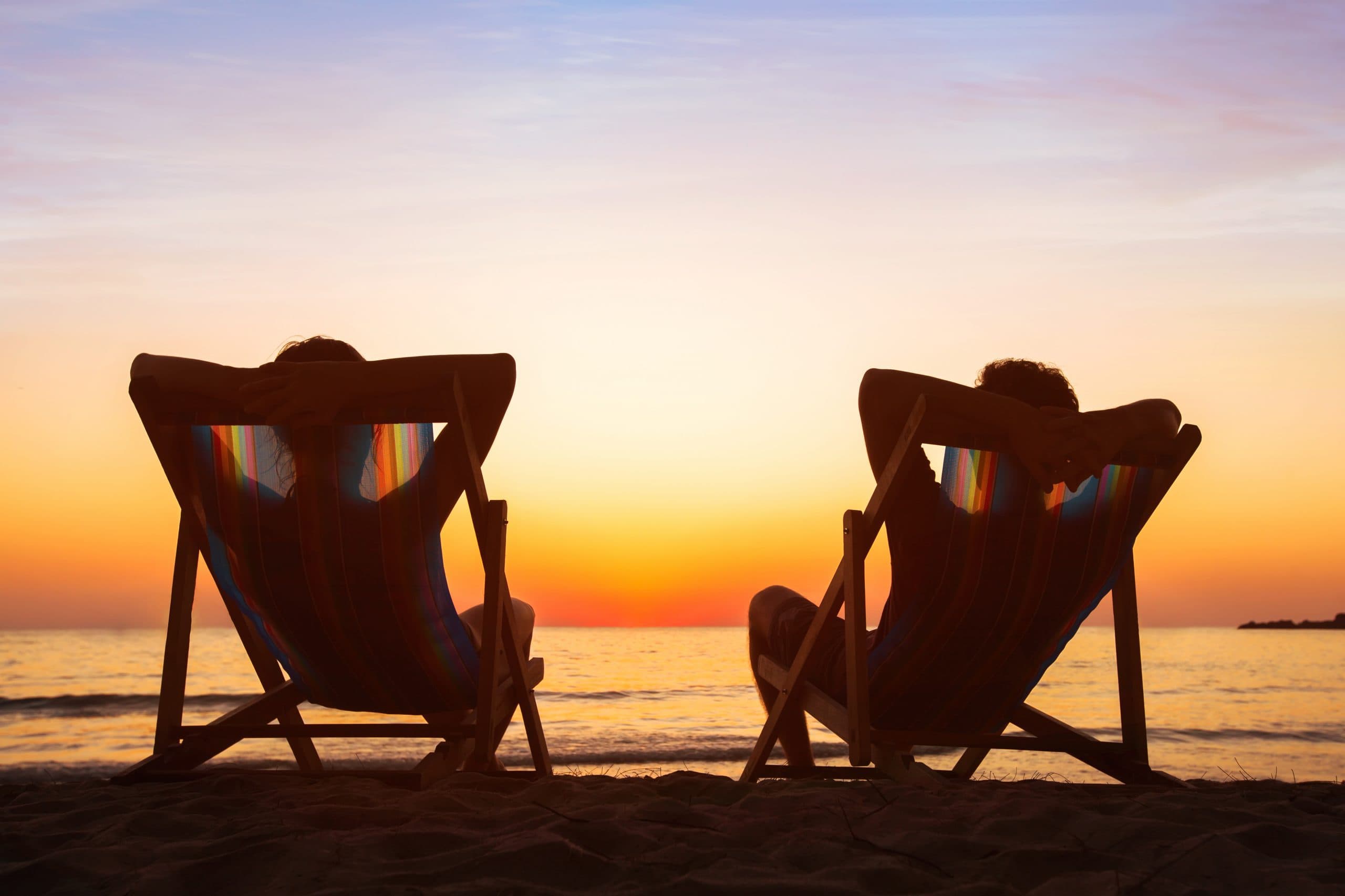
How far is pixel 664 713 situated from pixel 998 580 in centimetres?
672

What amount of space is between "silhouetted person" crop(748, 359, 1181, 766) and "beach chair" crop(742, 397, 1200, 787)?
4 cm

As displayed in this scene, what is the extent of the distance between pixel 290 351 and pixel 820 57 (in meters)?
6.72

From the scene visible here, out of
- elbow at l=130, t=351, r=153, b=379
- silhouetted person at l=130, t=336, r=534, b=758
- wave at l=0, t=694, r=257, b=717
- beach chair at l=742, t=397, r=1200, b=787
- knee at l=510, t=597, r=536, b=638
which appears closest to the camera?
silhouetted person at l=130, t=336, r=534, b=758

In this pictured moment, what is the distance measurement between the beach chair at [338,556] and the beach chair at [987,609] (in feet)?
3.00

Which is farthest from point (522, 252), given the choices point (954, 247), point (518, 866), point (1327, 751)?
point (1327, 751)

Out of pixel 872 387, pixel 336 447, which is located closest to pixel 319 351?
pixel 336 447

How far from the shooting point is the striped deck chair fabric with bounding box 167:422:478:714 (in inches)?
98.0

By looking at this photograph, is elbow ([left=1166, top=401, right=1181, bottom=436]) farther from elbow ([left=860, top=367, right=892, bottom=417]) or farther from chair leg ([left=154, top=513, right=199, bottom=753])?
chair leg ([left=154, top=513, right=199, bottom=753])

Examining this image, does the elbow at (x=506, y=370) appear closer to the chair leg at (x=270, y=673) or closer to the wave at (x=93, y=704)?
the chair leg at (x=270, y=673)

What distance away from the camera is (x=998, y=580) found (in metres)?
2.64

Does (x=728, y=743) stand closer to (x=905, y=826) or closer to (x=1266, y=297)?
(x=905, y=826)

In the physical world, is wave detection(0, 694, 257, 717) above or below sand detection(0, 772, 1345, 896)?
below

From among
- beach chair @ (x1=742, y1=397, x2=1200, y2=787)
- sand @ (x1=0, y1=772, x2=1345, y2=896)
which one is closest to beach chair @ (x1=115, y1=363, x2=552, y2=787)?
sand @ (x1=0, y1=772, x2=1345, y2=896)

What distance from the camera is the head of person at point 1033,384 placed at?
2.76 m
